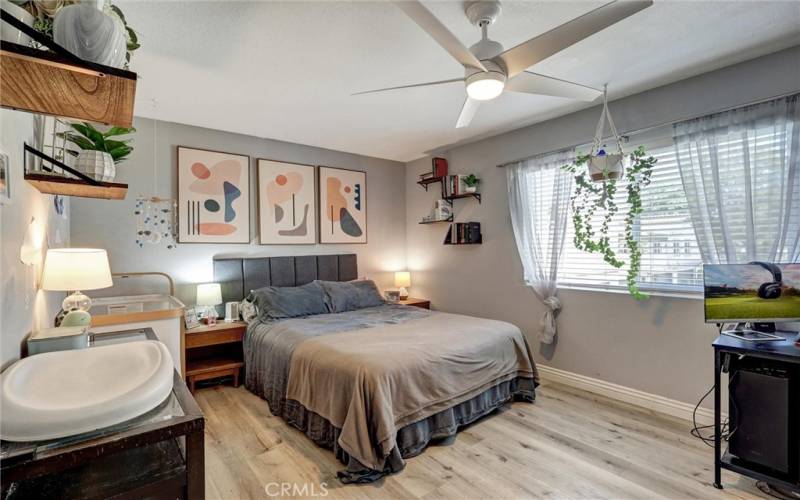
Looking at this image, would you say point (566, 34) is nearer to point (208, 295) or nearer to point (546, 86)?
point (546, 86)

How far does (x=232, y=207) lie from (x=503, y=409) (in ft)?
10.7

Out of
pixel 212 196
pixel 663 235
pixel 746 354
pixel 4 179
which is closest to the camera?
pixel 4 179

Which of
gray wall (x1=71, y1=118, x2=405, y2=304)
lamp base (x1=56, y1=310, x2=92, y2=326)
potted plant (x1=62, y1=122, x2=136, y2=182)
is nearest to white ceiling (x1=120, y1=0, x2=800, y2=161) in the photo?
gray wall (x1=71, y1=118, x2=405, y2=304)

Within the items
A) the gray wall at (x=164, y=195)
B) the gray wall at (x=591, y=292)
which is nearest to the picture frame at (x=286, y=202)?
the gray wall at (x=164, y=195)

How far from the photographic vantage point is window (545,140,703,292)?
2.81 m

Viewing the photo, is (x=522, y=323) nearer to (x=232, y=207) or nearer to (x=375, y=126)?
(x=375, y=126)

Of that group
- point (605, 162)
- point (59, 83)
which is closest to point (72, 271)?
point (59, 83)

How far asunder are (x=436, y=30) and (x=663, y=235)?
8.23 feet

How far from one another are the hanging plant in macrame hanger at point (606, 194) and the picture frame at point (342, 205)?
2.56m

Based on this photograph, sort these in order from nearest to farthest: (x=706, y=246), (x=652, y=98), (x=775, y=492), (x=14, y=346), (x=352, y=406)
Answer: (x=14, y=346) < (x=775, y=492) < (x=352, y=406) < (x=706, y=246) < (x=652, y=98)


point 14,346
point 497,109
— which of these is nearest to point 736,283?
point 497,109

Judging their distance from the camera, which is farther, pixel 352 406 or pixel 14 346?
pixel 352 406

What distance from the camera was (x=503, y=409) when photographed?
118 inches

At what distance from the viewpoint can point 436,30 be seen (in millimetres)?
1572
